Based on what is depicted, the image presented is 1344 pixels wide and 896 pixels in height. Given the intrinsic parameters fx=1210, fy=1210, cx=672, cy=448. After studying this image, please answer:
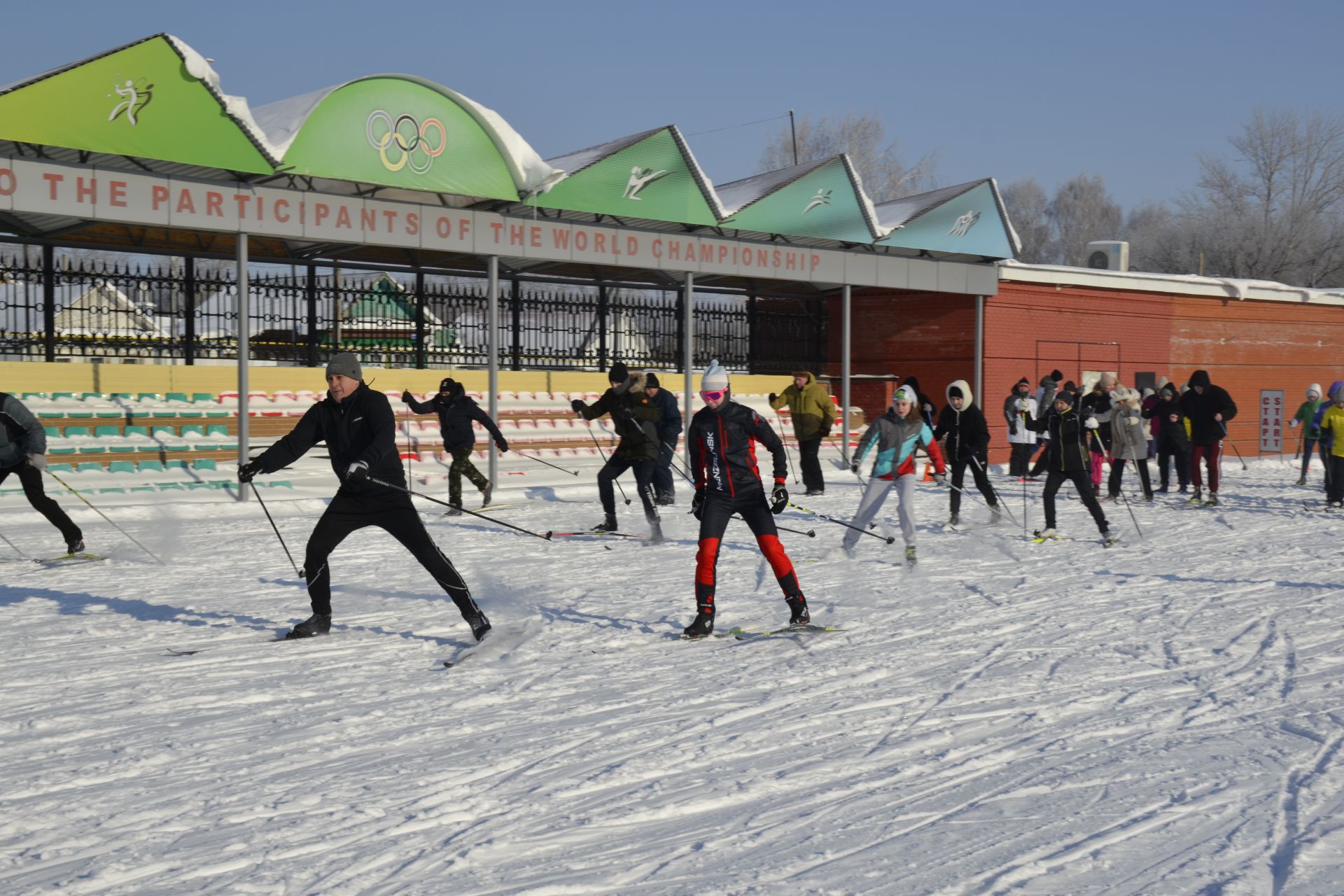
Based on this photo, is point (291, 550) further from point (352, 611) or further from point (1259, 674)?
point (1259, 674)

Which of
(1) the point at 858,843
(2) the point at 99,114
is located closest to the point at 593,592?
(1) the point at 858,843

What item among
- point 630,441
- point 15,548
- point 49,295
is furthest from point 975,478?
point 49,295

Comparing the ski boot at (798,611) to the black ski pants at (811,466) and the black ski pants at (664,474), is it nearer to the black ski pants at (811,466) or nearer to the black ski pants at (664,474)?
the black ski pants at (664,474)

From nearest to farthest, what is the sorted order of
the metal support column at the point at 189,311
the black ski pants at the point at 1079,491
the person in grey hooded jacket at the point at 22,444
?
the person in grey hooded jacket at the point at 22,444 < the black ski pants at the point at 1079,491 < the metal support column at the point at 189,311

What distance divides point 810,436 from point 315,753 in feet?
42.2

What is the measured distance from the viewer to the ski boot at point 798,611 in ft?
24.3

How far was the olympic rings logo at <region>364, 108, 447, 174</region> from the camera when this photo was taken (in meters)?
15.4

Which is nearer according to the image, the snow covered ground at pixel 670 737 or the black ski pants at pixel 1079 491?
the snow covered ground at pixel 670 737

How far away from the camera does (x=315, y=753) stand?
494 cm

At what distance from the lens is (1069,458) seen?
40.4ft

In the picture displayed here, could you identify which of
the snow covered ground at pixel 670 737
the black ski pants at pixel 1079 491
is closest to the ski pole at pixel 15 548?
the snow covered ground at pixel 670 737

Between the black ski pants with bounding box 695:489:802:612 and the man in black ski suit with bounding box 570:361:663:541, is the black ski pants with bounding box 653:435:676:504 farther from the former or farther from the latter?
the black ski pants with bounding box 695:489:802:612

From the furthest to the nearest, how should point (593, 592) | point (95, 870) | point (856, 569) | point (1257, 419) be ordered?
point (1257, 419), point (856, 569), point (593, 592), point (95, 870)

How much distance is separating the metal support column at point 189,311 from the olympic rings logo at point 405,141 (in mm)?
4632
